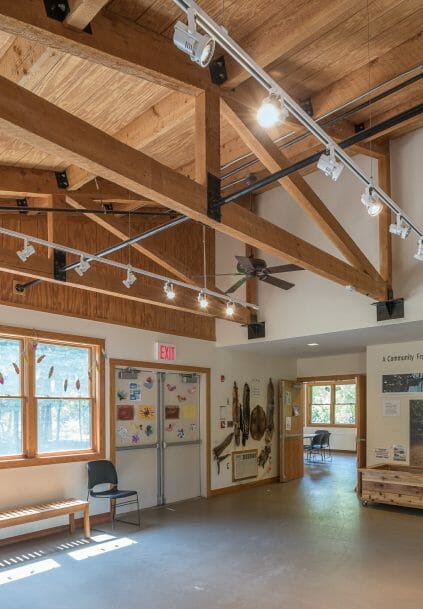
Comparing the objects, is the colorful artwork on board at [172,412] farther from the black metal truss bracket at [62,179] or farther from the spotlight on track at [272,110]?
the spotlight on track at [272,110]

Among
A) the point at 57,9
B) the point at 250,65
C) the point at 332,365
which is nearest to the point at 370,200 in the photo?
the point at 250,65

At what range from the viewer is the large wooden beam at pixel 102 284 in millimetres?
5051

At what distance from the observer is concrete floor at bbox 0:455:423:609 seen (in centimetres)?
432

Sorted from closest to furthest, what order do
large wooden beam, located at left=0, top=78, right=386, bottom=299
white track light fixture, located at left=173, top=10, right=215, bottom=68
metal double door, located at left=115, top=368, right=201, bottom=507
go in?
white track light fixture, located at left=173, top=10, right=215, bottom=68
large wooden beam, located at left=0, top=78, right=386, bottom=299
metal double door, located at left=115, top=368, right=201, bottom=507

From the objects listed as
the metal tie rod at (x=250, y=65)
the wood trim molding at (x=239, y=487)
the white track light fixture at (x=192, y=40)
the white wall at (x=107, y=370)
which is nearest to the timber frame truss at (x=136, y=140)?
the metal tie rod at (x=250, y=65)

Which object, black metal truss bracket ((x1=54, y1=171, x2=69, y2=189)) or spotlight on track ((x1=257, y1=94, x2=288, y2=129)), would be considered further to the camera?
black metal truss bracket ((x1=54, y1=171, x2=69, y2=189))

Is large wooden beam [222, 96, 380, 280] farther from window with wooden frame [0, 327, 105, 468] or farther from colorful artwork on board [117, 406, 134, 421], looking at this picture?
colorful artwork on board [117, 406, 134, 421]

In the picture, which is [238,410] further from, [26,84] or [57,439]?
[26,84]

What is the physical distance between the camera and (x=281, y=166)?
3846 mm

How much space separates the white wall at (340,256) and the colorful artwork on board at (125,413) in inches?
84.4

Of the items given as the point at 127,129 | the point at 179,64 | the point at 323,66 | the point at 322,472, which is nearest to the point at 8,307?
the point at 127,129

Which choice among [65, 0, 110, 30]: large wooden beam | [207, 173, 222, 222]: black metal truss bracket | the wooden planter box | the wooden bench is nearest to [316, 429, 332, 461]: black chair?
the wooden planter box

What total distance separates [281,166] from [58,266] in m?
2.81

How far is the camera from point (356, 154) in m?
6.94
